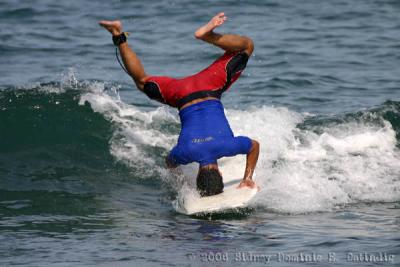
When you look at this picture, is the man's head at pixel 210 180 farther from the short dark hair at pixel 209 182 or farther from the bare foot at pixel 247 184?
the bare foot at pixel 247 184

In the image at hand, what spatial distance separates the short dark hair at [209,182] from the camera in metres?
9.33

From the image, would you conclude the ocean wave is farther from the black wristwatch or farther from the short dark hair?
the black wristwatch

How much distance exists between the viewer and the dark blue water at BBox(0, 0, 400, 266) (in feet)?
27.2

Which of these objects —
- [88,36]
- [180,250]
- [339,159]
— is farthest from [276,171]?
[88,36]

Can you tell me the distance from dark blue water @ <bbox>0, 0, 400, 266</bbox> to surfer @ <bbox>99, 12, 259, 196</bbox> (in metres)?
0.51

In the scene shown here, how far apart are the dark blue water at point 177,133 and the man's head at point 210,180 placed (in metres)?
0.29

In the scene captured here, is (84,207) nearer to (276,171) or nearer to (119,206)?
(119,206)

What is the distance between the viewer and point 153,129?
12836 millimetres

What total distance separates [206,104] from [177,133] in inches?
131

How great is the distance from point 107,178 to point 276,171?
85.9 inches

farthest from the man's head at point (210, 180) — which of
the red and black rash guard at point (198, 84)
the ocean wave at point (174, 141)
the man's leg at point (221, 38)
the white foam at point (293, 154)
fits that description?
the man's leg at point (221, 38)

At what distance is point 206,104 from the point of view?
31.4ft

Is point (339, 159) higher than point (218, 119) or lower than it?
lower

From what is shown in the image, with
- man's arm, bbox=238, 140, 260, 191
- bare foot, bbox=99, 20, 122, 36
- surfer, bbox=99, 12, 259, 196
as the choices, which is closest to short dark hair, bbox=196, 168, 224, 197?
surfer, bbox=99, 12, 259, 196
